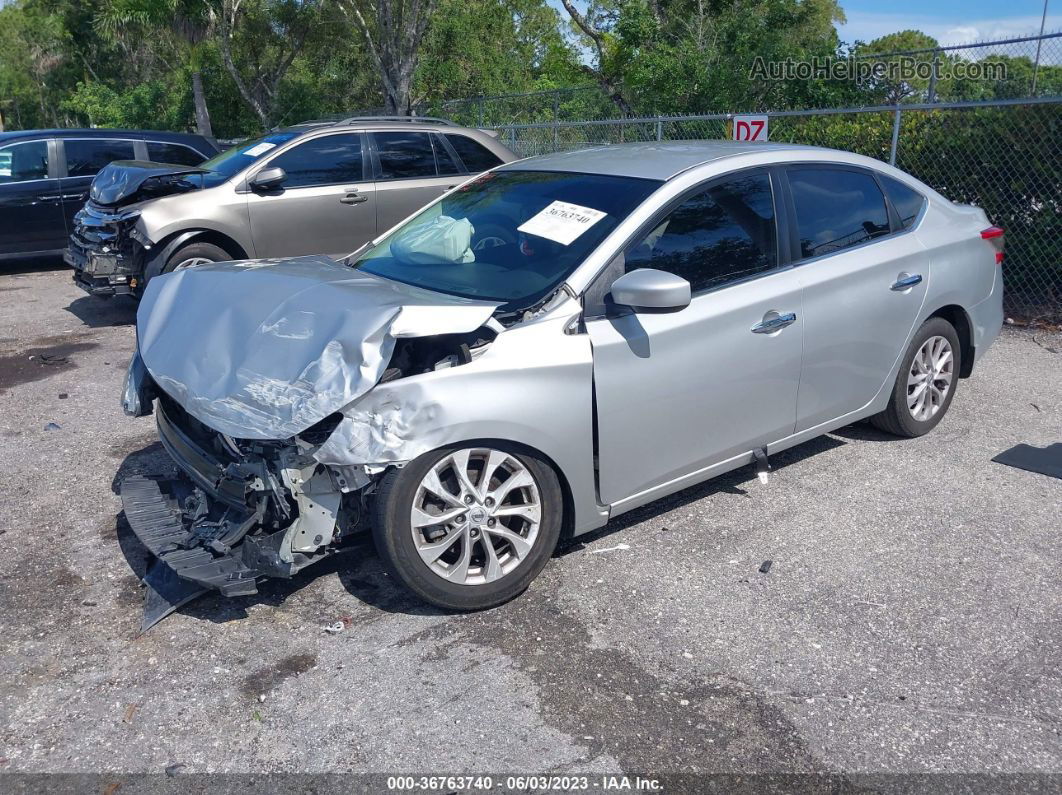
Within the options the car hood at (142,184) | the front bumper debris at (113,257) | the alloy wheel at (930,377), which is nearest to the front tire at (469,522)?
the alloy wheel at (930,377)

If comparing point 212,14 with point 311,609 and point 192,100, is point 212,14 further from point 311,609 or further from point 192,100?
point 311,609

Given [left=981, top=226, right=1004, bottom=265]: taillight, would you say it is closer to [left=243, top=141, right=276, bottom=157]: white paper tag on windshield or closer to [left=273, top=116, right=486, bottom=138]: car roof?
[left=273, top=116, right=486, bottom=138]: car roof

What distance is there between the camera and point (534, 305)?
4020 millimetres

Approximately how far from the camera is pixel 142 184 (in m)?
8.79

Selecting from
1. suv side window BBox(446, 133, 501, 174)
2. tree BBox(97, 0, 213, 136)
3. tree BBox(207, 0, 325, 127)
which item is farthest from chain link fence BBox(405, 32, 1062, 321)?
tree BBox(207, 0, 325, 127)

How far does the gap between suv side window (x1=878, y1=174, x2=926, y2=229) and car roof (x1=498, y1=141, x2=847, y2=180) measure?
54 cm

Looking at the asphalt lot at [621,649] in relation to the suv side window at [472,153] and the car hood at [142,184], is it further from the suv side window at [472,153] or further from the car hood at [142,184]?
the suv side window at [472,153]

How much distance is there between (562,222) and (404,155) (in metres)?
5.59

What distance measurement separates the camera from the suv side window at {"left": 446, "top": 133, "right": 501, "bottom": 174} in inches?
387

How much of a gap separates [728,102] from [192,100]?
23711 millimetres

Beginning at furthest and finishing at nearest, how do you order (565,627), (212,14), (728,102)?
(212,14), (728,102), (565,627)

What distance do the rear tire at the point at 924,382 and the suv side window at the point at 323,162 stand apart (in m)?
5.73

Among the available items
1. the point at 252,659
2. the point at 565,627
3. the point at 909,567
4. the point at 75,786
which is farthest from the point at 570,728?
the point at 909,567

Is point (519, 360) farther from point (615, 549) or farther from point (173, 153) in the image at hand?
point (173, 153)
